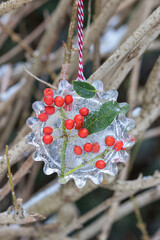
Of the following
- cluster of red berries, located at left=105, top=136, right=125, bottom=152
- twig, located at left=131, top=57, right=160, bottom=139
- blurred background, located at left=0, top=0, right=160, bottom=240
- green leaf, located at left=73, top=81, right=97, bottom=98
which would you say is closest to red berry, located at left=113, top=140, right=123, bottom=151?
cluster of red berries, located at left=105, top=136, right=125, bottom=152

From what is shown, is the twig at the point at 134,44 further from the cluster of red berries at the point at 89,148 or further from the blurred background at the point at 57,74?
the blurred background at the point at 57,74

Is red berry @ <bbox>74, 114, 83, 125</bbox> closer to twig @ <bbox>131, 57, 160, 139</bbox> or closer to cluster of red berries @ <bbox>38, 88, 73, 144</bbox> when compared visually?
cluster of red berries @ <bbox>38, 88, 73, 144</bbox>

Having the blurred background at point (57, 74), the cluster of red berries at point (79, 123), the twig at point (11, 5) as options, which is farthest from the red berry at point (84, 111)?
the blurred background at point (57, 74)

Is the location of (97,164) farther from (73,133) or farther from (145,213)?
(145,213)

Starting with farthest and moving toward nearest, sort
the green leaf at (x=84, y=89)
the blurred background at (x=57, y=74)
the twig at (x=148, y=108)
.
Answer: the blurred background at (x=57, y=74)
the twig at (x=148, y=108)
the green leaf at (x=84, y=89)

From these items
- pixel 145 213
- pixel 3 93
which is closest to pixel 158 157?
pixel 145 213
